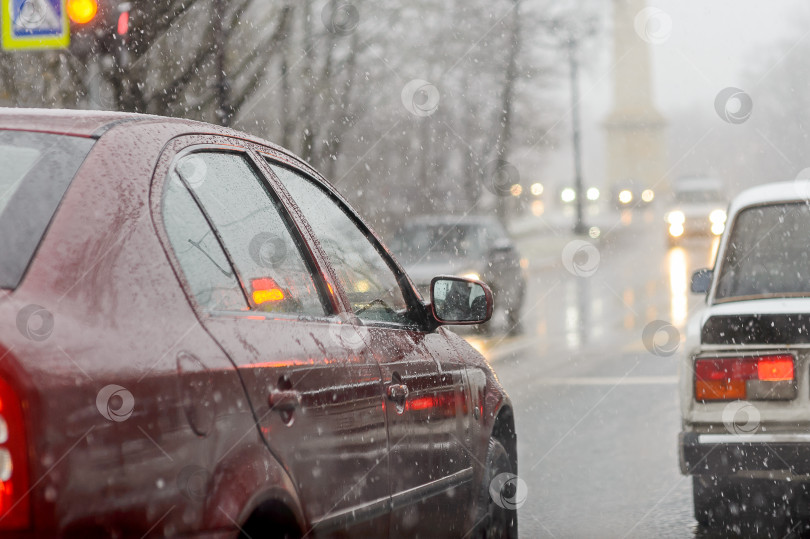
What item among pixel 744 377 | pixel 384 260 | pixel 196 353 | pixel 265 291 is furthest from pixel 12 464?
pixel 744 377

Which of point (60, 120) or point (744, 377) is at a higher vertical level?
point (60, 120)

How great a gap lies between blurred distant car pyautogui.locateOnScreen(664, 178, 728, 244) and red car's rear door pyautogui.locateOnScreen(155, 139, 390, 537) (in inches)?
1384

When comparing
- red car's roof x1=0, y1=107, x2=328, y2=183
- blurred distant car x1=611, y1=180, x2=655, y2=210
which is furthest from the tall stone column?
red car's roof x1=0, y1=107, x2=328, y2=183

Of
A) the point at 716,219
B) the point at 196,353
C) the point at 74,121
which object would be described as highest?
the point at 74,121

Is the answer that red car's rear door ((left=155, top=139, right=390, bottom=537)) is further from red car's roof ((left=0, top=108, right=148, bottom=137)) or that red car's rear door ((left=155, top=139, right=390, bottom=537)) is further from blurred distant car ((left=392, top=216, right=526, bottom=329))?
blurred distant car ((left=392, top=216, right=526, bottom=329))

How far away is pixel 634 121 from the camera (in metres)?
71.5

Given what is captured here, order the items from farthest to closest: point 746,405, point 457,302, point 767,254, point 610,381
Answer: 1. point 610,381
2. point 767,254
3. point 746,405
4. point 457,302

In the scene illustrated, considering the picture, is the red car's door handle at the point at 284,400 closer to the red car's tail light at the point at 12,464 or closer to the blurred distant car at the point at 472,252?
the red car's tail light at the point at 12,464

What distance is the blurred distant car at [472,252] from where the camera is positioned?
19.2m

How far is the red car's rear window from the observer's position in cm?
249

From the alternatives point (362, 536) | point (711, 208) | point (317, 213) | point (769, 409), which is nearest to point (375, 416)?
point (362, 536)

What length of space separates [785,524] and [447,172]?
41.8 m

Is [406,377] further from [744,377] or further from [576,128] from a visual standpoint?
[576,128]

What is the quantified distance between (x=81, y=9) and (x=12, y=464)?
322 inches
